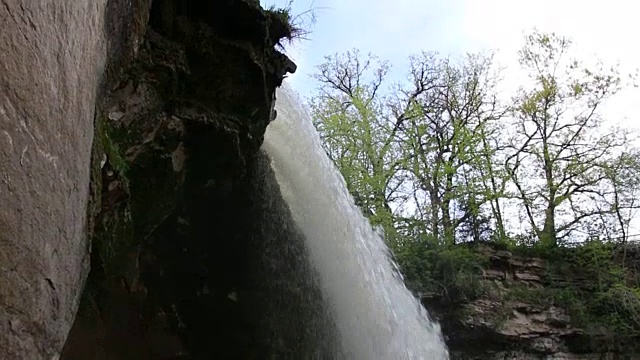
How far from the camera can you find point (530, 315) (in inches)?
440

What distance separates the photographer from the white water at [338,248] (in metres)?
6.90

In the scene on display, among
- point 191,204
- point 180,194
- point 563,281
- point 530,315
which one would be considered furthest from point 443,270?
point 180,194

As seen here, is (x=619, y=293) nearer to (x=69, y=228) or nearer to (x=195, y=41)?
(x=195, y=41)

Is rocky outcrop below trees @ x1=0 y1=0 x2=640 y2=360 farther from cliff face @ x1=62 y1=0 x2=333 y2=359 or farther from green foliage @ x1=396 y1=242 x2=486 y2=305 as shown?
green foliage @ x1=396 y1=242 x2=486 y2=305

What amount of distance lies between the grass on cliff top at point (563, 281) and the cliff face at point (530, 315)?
0.02 m

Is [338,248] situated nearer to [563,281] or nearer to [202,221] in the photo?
[202,221]

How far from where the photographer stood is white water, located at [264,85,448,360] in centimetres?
690

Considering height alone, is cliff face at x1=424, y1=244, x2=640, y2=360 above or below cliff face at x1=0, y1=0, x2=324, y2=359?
below

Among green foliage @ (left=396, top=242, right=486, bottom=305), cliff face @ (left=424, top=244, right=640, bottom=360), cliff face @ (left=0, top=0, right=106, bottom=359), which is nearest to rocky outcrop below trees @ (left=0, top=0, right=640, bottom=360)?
cliff face @ (left=0, top=0, right=106, bottom=359)

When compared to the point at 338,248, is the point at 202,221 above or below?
above

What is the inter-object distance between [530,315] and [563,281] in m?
1.39

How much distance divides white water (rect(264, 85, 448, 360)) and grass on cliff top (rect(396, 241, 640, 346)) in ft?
10.5

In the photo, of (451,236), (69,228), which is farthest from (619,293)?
(69,228)

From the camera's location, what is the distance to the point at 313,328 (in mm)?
6699
